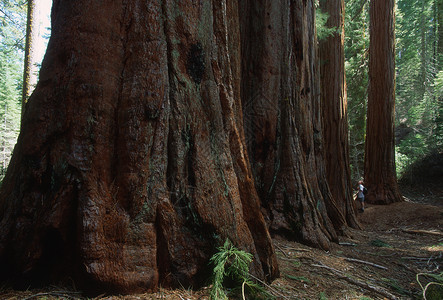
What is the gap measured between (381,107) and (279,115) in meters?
8.98

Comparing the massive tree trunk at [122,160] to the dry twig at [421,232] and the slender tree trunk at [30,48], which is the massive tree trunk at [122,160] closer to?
the dry twig at [421,232]

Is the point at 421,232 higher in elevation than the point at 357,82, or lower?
lower

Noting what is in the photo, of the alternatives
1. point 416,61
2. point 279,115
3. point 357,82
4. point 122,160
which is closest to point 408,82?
point 416,61

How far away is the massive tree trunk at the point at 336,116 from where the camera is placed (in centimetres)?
729

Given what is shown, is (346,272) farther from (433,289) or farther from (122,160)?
(122,160)

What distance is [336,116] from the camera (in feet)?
24.8

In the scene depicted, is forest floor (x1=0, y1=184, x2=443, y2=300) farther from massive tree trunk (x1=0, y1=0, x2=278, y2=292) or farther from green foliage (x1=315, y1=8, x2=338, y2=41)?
green foliage (x1=315, y1=8, x2=338, y2=41)

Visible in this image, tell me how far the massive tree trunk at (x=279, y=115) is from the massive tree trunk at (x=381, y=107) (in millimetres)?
7834

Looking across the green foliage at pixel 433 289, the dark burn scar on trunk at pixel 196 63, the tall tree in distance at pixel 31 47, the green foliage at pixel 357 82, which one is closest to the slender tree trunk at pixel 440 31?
the green foliage at pixel 357 82

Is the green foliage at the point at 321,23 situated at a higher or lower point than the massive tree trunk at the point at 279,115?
higher

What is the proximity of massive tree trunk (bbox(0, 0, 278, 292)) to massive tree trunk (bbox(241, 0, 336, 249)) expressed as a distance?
61.4 inches

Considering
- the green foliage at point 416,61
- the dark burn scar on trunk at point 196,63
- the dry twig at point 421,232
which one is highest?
the green foliage at point 416,61

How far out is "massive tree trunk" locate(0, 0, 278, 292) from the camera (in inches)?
77.9

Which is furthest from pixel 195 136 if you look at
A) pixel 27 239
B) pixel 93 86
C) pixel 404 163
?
pixel 404 163
